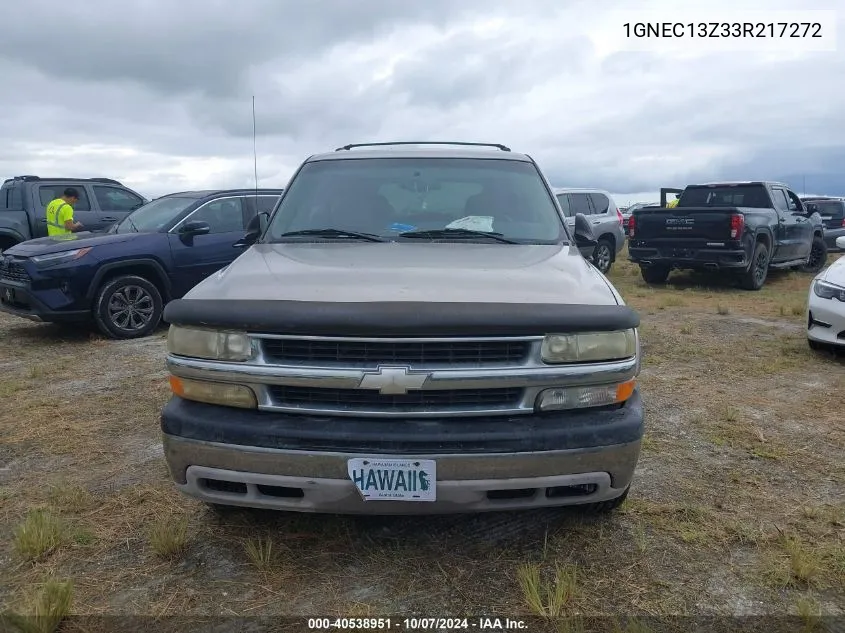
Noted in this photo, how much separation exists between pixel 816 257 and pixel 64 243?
47.2ft

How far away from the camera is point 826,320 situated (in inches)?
241

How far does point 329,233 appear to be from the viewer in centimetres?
363

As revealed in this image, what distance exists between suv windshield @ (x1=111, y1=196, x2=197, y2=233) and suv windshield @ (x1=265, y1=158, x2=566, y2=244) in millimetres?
4304

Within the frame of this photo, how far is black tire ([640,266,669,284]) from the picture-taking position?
Result: 12.4m

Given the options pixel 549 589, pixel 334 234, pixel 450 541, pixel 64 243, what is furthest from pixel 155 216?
pixel 549 589

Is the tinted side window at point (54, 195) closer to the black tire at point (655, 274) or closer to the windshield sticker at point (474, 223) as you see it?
the windshield sticker at point (474, 223)

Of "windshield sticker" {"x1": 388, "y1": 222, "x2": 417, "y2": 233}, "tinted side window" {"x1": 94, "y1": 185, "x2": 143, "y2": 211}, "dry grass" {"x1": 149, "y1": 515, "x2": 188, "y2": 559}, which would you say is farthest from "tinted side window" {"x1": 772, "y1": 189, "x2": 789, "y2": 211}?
"dry grass" {"x1": 149, "y1": 515, "x2": 188, "y2": 559}

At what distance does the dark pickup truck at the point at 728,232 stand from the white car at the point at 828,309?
14.8 feet

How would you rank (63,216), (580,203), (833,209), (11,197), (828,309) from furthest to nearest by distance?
(833,209) < (580,203) < (11,197) < (63,216) < (828,309)

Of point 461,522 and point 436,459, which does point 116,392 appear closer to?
point 461,522

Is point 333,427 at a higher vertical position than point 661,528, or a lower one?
higher

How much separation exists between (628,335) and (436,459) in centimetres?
91

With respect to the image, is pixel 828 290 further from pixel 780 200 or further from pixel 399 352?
pixel 780 200

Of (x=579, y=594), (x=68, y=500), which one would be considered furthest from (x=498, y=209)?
(x=68, y=500)
